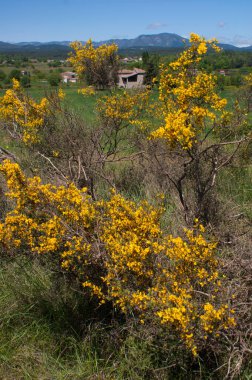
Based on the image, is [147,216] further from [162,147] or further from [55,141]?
[55,141]

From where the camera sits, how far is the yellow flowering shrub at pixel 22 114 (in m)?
6.97

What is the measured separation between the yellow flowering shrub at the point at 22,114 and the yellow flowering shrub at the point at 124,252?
3.81 m

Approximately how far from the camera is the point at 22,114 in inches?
283

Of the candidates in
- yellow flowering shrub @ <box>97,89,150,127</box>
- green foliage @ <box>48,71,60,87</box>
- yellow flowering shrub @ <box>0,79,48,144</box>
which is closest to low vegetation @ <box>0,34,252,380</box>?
yellow flowering shrub @ <box>97,89,150,127</box>

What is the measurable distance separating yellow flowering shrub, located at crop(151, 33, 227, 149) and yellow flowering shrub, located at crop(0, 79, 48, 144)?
3.40 metres

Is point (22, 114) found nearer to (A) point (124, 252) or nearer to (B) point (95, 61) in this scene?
(B) point (95, 61)

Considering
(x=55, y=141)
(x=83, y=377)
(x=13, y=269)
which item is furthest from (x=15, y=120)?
(x=83, y=377)

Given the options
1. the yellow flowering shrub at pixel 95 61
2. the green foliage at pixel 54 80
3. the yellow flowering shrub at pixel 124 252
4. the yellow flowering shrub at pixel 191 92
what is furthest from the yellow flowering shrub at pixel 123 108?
the green foliage at pixel 54 80

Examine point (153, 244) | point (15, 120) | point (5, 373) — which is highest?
point (15, 120)

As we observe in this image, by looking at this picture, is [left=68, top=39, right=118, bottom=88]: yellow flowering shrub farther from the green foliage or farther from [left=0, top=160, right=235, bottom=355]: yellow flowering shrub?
the green foliage

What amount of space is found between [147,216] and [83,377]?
1467 millimetres

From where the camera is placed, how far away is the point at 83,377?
303 cm

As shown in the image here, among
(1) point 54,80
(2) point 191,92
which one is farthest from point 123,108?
(1) point 54,80

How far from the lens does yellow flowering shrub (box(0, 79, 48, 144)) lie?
275 inches
